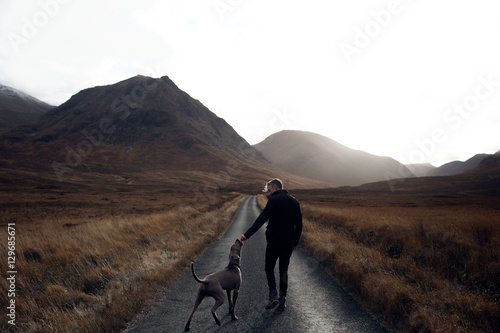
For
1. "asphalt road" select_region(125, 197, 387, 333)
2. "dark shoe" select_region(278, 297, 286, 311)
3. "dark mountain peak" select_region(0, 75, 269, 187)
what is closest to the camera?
"asphalt road" select_region(125, 197, 387, 333)

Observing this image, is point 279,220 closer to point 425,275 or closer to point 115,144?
point 425,275

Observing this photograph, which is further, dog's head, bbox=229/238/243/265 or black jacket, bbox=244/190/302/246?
black jacket, bbox=244/190/302/246

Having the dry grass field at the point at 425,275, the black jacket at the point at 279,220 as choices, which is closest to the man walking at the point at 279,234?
the black jacket at the point at 279,220

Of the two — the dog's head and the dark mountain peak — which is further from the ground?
the dark mountain peak

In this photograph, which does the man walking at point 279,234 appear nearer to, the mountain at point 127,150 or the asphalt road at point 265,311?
the asphalt road at point 265,311

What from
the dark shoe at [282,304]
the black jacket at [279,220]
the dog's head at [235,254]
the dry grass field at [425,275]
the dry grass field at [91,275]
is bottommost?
the dry grass field at [91,275]

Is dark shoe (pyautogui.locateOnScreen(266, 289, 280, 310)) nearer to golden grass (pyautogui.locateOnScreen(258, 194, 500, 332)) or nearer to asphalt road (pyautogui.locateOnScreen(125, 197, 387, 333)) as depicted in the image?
asphalt road (pyautogui.locateOnScreen(125, 197, 387, 333))

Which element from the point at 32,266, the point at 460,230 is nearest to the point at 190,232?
the point at 32,266

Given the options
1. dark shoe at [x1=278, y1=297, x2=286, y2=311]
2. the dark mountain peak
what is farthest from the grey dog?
the dark mountain peak

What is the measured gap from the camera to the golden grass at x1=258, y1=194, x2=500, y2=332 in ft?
14.2

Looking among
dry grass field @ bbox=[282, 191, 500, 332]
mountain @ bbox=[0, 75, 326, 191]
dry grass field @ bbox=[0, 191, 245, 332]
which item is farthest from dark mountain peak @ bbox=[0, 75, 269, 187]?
dry grass field @ bbox=[282, 191, 500, 332]

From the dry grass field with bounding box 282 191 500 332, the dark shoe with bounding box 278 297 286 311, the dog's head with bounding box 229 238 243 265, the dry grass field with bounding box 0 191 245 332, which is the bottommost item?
the dry grass field with bounding box 0 191 245 332

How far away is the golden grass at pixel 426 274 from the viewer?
4.32m

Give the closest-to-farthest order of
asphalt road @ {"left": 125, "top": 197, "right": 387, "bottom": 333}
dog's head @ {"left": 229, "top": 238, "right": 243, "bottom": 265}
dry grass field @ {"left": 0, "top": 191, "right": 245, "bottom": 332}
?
asphalt road @ {"left": 125, "top": 197, "right": 387, "bottom": 333}
dry grass field @ {"left": 0, "top": 191, "right": 245, "bottom": 332}
dog's head @ {"left": 229, "top": 238, "right": 243, "bottom": 265}
